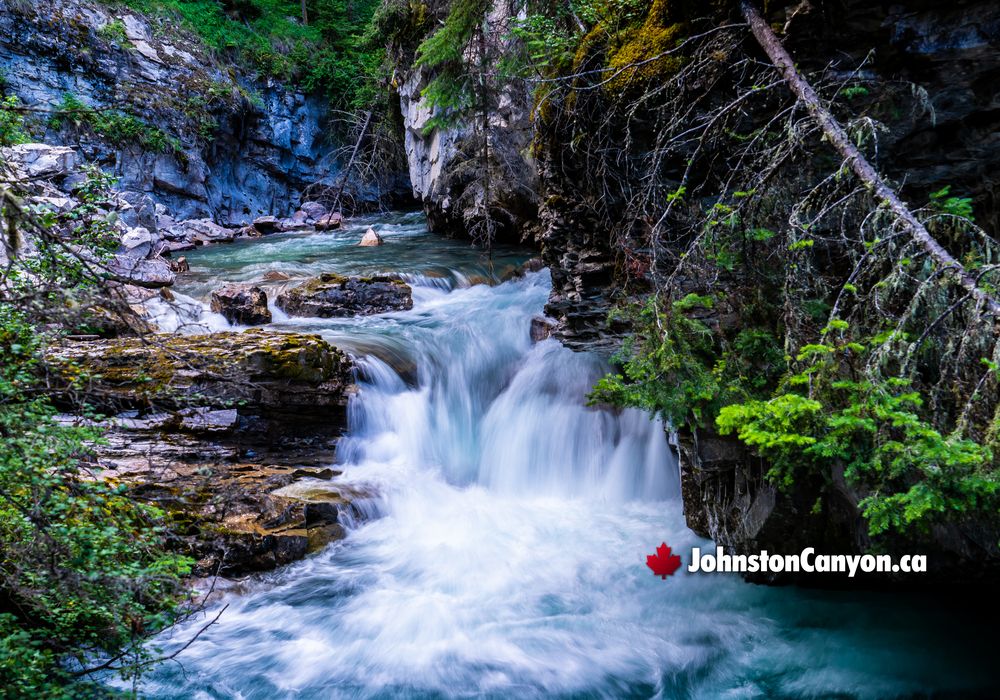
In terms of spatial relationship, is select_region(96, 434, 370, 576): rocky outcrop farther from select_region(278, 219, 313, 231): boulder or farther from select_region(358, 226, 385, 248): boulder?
select_region(278, 219, 313, 231): boulder

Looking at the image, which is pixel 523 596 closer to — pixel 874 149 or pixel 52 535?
pixel 52 535

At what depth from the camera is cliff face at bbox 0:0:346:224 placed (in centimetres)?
1853

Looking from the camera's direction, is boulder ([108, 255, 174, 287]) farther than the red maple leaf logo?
Yes

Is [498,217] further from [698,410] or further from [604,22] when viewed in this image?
[698,410]

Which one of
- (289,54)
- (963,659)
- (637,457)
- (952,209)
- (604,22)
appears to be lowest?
(963,659)

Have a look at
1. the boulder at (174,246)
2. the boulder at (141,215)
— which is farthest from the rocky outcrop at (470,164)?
the boulder at (141,215)

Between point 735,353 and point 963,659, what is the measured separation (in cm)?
245

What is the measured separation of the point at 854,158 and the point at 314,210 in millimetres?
22370

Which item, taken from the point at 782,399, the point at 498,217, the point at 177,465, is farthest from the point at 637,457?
the point at 498,217

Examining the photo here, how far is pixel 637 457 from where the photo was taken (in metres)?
6.60

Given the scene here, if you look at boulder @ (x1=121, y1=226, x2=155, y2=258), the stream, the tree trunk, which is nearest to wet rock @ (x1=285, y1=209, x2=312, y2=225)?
the tree trunk

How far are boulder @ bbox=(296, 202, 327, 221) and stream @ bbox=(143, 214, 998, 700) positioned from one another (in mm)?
15679

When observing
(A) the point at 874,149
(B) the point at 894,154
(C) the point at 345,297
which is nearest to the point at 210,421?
(C) the point at 345,297

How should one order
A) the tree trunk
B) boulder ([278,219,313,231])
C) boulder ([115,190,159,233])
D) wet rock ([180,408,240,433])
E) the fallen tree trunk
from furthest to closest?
1. boulder ([278,219,313,231])
2. boulder ([115,190,159,233])
3. the tree trunk
4. wet rock ([180,408,240,433])
5. the fallen tree trunk
